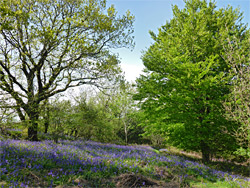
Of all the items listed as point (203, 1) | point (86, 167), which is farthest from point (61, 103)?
point (203, 1)

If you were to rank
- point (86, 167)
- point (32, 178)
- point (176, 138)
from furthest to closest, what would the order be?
1. point (176, 138)
2. point (86, 167)
3. point (32, 178)

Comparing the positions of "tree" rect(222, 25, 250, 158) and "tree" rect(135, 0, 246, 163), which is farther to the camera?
"tree" rect(135, 0, 246, 163)

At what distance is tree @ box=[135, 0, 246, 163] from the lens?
10289 millimetres

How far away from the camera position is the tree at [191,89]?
405 inches

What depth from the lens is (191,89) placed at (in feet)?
37.4

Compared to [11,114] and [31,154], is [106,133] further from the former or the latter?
[11,114]

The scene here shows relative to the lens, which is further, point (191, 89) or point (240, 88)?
point (191, 89)

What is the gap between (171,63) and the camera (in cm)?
1201

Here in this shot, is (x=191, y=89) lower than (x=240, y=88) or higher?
higher

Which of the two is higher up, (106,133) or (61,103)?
(61,103)

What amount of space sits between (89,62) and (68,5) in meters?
4.06

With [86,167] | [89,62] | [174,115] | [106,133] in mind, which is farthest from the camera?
[106,133]

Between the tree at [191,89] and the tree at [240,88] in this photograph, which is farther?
the tree at [191,89]

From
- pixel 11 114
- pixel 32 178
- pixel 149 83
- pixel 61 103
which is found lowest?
pixel 32 178
